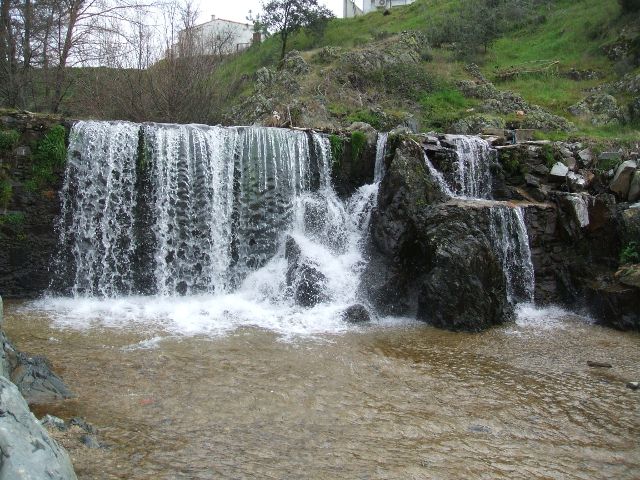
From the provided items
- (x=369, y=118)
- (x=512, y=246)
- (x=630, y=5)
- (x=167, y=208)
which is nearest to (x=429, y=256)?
(x=512, y=246)

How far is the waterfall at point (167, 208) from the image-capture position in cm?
1004

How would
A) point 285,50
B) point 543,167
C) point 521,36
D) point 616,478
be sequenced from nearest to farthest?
point 616,478 → point 543,167 → point 521,36 → point 285,50

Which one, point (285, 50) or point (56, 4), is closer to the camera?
point (56, 4)

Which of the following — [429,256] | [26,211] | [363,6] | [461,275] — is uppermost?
[363,6]

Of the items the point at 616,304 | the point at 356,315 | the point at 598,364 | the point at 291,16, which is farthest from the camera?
the point at 291,16

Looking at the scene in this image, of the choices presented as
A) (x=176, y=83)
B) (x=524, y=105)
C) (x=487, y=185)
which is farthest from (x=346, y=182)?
(x=524, y=105)

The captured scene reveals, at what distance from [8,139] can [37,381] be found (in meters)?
6.52

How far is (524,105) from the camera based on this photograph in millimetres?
19281

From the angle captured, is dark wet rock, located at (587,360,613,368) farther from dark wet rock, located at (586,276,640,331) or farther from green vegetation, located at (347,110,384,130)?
green vegetation, located at (347,110,384,130)

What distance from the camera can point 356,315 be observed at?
8961 millimetres

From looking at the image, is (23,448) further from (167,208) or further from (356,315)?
(167,208)

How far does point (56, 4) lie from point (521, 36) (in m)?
21.9

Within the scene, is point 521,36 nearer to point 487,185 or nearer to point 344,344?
point 487,185

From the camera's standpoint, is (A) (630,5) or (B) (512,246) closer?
(B) (512,246)
